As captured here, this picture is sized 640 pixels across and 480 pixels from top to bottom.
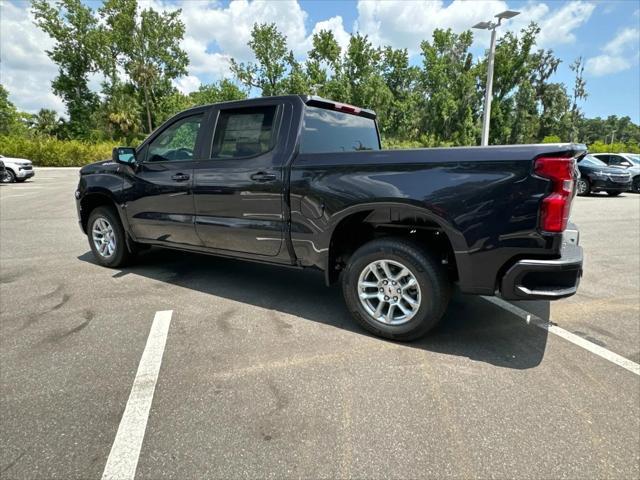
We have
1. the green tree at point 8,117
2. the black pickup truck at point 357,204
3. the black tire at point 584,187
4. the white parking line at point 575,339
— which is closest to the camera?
the black pickup truck at point 357,204

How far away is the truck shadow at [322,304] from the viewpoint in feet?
10.3

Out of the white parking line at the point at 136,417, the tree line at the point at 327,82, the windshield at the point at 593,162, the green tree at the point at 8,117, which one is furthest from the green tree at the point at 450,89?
the green tree at the point at 8,117

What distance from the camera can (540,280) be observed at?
2.70 meters

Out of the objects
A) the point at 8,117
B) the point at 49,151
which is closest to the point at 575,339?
the point at 49,151

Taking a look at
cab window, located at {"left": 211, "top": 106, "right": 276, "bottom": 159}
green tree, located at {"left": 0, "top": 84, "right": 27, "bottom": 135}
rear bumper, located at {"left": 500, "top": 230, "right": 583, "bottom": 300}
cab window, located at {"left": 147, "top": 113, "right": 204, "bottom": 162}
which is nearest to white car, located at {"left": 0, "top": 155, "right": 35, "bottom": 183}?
cab window, located at {"left": 147, "top": 113, "right": 204, "bottom": 162}

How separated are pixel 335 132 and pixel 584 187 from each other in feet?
50.4

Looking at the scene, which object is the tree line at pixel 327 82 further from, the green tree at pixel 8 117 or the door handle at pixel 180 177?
the door handle at pixel 180 177

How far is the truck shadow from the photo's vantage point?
3131mm

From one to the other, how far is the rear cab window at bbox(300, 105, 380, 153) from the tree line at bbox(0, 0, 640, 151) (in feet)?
111

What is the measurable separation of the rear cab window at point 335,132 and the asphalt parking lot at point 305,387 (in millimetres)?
1543

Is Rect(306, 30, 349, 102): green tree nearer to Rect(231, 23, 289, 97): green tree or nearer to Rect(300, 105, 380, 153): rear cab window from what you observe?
Rect(231, 23, 289, 97): green tree

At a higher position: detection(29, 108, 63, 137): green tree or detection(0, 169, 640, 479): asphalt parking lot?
detection(29, 108, 63, 137): green tree

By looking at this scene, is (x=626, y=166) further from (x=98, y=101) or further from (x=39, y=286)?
(x=98, y=101)

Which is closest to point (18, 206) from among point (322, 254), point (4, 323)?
point (4, 323)
